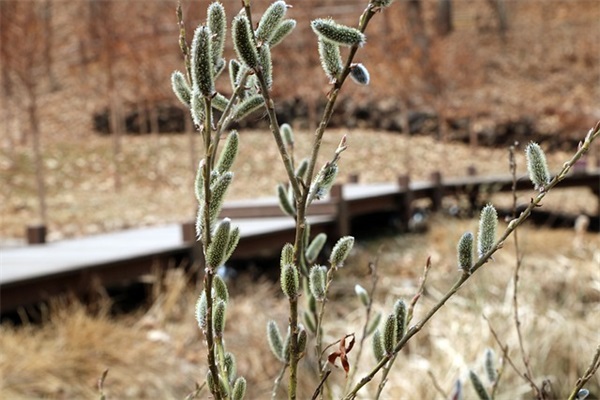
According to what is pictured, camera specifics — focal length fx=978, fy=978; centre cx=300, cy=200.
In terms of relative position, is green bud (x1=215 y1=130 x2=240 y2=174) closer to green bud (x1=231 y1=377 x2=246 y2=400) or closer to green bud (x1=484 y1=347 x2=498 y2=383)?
green bud (x1=231 y1=377 x2=246 y2=400)

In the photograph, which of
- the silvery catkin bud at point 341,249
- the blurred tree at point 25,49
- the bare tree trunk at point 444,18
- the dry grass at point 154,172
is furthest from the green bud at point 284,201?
the bare tree trunk at point 444,18

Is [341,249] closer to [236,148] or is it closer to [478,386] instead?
[236,148]

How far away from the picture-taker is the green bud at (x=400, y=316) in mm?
834

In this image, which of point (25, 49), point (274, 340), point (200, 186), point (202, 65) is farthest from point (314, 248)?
point (25, 49)

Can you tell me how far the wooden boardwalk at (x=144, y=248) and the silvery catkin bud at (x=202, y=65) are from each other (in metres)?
4.65

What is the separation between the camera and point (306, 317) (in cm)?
121

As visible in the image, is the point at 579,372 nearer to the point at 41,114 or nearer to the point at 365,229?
the point at 365,229

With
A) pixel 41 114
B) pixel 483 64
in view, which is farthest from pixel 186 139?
pixel 483 64

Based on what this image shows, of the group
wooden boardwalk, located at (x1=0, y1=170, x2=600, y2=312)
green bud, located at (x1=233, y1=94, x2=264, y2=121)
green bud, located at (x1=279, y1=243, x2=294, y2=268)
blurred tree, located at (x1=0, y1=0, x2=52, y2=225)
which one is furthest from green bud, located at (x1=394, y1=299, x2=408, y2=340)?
blurred tree, located at (x1=0, y1=0, x2=52, y2=225)

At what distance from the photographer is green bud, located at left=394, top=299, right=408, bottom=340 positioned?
83 cm

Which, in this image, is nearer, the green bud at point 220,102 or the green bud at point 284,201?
the green bud at point 220,102

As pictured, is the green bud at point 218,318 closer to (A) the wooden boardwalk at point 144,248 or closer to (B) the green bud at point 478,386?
(B) the green bud at point 478,386

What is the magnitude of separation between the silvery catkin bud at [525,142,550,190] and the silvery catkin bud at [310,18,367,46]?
0.19 metres

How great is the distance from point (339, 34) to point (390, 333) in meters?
0.26
